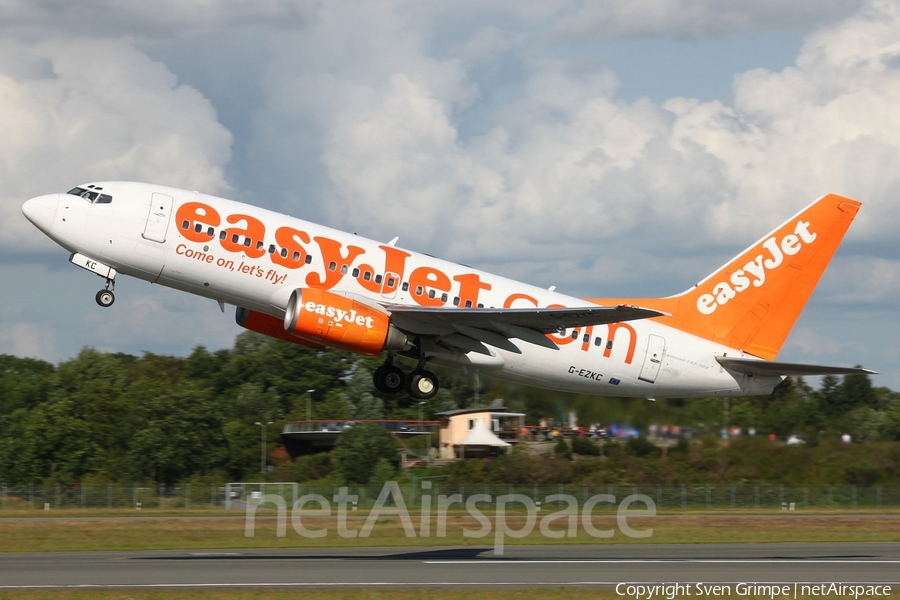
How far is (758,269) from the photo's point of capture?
41.9m

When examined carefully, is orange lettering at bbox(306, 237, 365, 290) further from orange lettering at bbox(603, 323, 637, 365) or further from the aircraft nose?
orange lettering at bbox(603, 323, 637, 365)

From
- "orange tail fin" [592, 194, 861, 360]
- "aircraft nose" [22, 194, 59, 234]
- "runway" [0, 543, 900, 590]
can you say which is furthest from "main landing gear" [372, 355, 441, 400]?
"aircraft nose" [22, 194, 59, 234]

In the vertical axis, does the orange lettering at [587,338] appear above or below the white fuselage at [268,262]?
below

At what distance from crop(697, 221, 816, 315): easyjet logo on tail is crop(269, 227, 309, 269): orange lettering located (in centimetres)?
1431

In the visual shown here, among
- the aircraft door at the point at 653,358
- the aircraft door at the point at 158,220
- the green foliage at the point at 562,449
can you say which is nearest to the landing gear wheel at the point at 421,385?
the aircraft door at the point at 653,358

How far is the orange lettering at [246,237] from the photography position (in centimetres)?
3497

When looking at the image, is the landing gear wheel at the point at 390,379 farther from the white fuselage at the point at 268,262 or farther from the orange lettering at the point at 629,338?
the orange lettering at the point at 629,338

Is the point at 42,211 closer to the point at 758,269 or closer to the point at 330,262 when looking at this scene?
the point at 330,262

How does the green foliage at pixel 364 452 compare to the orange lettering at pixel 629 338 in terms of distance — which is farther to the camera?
the green foliage at pixel 364 452

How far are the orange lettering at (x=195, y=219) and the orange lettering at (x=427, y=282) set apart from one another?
20.3 feet

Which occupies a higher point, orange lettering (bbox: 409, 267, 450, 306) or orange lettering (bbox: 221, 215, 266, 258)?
orange lettering (bbox: 221, 215, 266, 258)

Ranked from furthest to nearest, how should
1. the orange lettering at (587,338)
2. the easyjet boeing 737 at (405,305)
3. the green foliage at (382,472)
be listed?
1. the green foliage at (382,472)
2. the orange lettering at (587,338)
3. the easyjet boeing 737 at (405,305)

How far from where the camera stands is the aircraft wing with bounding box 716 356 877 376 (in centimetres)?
3572

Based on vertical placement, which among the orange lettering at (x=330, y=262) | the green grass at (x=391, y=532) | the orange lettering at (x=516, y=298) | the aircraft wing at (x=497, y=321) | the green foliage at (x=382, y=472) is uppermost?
the orange lettering at (x=330, y=262)
